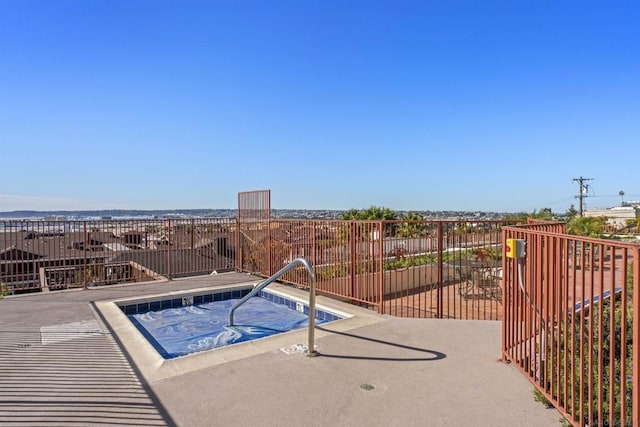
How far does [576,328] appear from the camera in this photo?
2811mm

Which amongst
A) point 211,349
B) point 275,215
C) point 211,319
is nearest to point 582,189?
point 275,215

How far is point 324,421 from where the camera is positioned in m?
2.90

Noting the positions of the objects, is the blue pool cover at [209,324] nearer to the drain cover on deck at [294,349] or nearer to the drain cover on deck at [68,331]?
the drain cover on deck at [68,331]

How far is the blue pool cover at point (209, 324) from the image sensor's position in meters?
6.02

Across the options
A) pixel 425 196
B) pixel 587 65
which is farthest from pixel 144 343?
pixel 425 196

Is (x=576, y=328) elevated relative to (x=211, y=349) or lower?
elevated

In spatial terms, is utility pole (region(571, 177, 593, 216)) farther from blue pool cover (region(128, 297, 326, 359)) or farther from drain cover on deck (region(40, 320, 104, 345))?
drain cover on deck (region(40, 320, 104, 345))

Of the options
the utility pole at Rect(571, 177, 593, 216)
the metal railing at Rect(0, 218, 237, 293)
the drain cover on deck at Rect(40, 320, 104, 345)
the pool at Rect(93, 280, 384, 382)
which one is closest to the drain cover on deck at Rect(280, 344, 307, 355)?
the pool at Rect(93, 280, 384, 382)

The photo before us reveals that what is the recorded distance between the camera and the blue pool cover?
602cm

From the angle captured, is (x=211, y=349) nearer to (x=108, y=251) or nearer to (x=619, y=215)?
(x=108, y=251)

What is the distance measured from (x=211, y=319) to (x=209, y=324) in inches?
10.3

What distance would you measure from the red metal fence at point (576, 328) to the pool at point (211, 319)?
3.13m

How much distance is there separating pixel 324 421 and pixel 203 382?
135cm

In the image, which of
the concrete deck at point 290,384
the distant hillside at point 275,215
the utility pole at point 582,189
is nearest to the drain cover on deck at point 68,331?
the concrete deck at point 290,384
